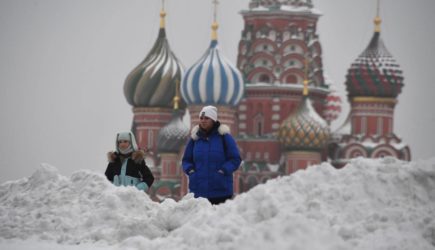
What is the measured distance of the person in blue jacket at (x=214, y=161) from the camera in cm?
973

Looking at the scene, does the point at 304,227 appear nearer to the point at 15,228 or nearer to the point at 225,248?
the point at 225,248

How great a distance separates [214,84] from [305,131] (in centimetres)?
305

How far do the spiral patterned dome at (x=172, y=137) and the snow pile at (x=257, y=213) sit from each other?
136 feet

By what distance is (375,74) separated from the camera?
5128 cm

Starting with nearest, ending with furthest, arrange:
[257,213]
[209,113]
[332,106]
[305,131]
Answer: [257,213] → [209,113] → [305,131] → [332,106]

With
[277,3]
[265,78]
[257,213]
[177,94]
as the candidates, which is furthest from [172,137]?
[257,213]

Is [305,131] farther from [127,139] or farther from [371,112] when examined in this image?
[127,139]

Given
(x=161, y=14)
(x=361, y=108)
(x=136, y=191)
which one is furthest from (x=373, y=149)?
(x=136, y=191)

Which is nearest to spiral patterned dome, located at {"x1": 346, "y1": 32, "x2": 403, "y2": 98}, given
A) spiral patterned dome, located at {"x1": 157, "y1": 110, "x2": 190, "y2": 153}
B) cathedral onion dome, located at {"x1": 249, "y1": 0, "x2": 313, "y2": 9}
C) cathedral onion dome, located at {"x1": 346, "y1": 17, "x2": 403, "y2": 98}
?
cathedral onion dome, located at {"x1": 346, "y1": 17, "x2": 403, "y2": 98}

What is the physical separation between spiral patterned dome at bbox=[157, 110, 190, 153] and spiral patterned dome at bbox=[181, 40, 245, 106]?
129 centimetres

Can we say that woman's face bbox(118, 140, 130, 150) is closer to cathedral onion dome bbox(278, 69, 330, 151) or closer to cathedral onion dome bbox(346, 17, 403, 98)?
cathedral onion dome bbox(278, 69, 330, 151)

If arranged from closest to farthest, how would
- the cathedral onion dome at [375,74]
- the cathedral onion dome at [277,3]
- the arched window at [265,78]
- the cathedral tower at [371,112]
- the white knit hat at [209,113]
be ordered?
the white knit hat at [209,113], the cathedral tower at [371,112], the cathedral onion dome at [375,74], the arched window at [265,78], the cathedral onion dome at [277,3]

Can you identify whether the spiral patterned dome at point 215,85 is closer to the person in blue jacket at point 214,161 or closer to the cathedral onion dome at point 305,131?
the cathedral onion dome at point 305,131

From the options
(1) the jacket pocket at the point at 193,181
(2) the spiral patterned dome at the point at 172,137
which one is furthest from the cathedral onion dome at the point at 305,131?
Answer: (1) the jacket pocket at the point at 193,181
